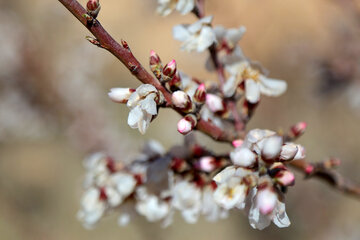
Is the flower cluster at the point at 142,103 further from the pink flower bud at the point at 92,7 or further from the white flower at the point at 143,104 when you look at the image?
the pink flower bud at the point at 92,7

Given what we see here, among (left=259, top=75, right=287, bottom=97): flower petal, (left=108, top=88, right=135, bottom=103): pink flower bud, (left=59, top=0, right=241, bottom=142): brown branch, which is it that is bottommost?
(left=259, top=75, right=287, bottom=97): flower petal

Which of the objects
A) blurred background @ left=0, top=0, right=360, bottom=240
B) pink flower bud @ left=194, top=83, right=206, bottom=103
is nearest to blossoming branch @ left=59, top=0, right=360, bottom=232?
pink flower bud @ left=194, top=83, right=206, bottom=103

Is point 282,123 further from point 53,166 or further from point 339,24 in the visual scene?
point 53,166

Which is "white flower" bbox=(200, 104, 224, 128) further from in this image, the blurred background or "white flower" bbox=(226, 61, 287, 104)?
the blurred background

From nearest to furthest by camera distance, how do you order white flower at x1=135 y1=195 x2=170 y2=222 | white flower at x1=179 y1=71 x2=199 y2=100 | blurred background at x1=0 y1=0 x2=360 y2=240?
white flower at x1=179 y1=71 x2=199 y2=100 → white flower at x1=135 y1=195 x2=170 y2=222 → blurred background at x1=0 y1=0 x2=360 y2=240

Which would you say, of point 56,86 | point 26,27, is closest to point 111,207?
point 56,86

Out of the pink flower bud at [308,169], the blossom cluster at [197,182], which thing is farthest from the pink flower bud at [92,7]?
the pink flower bud at [308,169]
